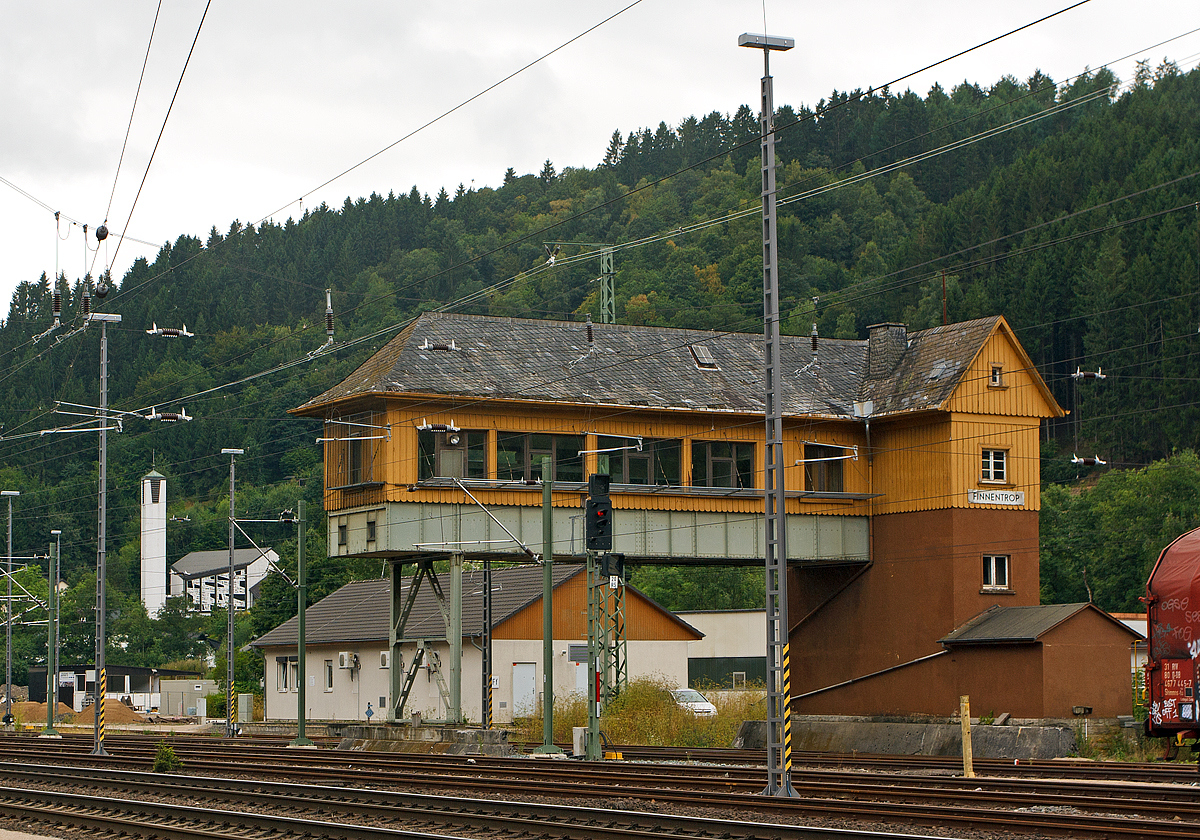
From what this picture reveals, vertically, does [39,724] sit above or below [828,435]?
below

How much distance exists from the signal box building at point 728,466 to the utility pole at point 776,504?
60.2 feet

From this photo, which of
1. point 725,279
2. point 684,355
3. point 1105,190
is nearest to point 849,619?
point 684,355

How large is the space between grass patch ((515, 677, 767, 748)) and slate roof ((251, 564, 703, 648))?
409 inches

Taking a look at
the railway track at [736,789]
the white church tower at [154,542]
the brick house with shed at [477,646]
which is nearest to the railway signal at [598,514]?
the railway track at [736,789]

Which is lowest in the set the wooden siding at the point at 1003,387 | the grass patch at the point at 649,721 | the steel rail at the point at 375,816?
the grass patch at the point at 649,721

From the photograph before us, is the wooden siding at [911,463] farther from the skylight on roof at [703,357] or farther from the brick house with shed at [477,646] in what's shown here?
the brick house with shed at [477,646]

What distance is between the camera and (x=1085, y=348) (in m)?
97.1

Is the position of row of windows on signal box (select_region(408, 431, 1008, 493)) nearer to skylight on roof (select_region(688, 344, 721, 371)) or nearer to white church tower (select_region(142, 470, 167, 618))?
skylight on roof (select_region(688, 344, 721, 371))

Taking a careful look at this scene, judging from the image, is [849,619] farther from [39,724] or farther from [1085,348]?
[1085,348]

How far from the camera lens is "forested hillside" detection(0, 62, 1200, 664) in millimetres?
90688

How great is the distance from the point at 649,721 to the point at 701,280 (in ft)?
227

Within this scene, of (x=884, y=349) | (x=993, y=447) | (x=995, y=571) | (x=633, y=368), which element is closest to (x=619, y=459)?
(x=633, y=368)

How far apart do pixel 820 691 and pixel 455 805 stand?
987 inches

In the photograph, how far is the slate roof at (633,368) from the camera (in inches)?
1654
